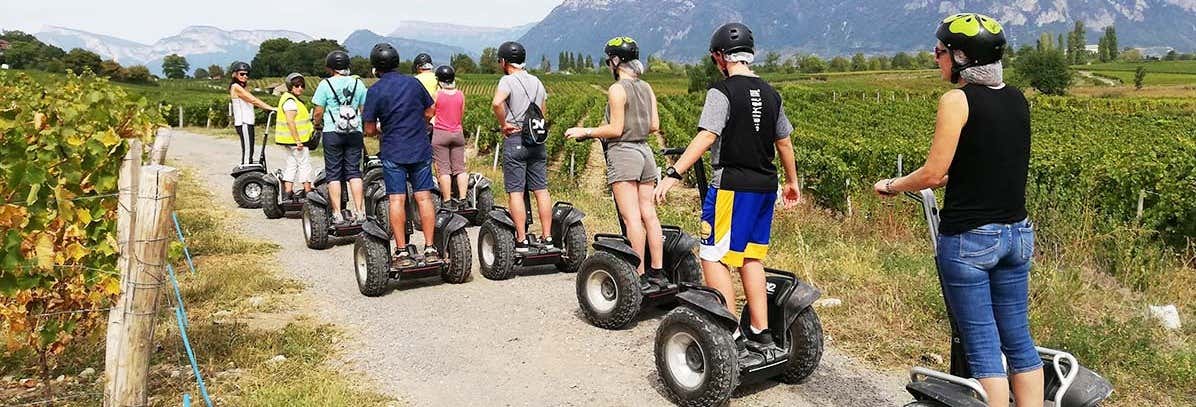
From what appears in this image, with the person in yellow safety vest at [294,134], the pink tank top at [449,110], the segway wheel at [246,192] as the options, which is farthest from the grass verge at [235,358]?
the segway wheel at [246,192]

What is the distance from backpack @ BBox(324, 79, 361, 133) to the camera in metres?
7.51

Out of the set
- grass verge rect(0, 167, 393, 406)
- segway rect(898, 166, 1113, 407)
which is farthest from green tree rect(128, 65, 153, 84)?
segway rect(898, 166, 1113, 407)

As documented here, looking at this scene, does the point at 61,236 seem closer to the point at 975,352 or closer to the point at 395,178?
the point at 395,178

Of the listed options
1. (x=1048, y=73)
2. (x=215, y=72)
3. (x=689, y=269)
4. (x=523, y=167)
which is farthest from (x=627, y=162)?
(x=215, y=72)

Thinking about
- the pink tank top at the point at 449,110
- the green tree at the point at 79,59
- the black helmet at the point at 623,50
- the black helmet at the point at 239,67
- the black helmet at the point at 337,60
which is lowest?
the pink tank top at the point at 449,110

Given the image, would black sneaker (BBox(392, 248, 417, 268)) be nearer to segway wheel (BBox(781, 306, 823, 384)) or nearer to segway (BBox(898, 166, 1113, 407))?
segway wheel (BBox(781, 306, 823, 384))

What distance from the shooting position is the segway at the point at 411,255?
6102 mm

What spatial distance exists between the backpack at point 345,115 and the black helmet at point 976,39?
5.98 meters

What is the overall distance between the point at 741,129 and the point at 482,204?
5.74 m

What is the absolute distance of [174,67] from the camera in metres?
104

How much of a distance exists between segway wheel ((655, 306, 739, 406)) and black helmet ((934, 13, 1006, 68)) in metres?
1.67

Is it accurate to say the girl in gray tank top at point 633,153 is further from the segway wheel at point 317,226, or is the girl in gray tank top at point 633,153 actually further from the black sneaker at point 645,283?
the segway wheel at point 317,226

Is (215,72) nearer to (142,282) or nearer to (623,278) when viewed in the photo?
(623,278)

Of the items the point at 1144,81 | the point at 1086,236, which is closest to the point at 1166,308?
the point at 1086,236
